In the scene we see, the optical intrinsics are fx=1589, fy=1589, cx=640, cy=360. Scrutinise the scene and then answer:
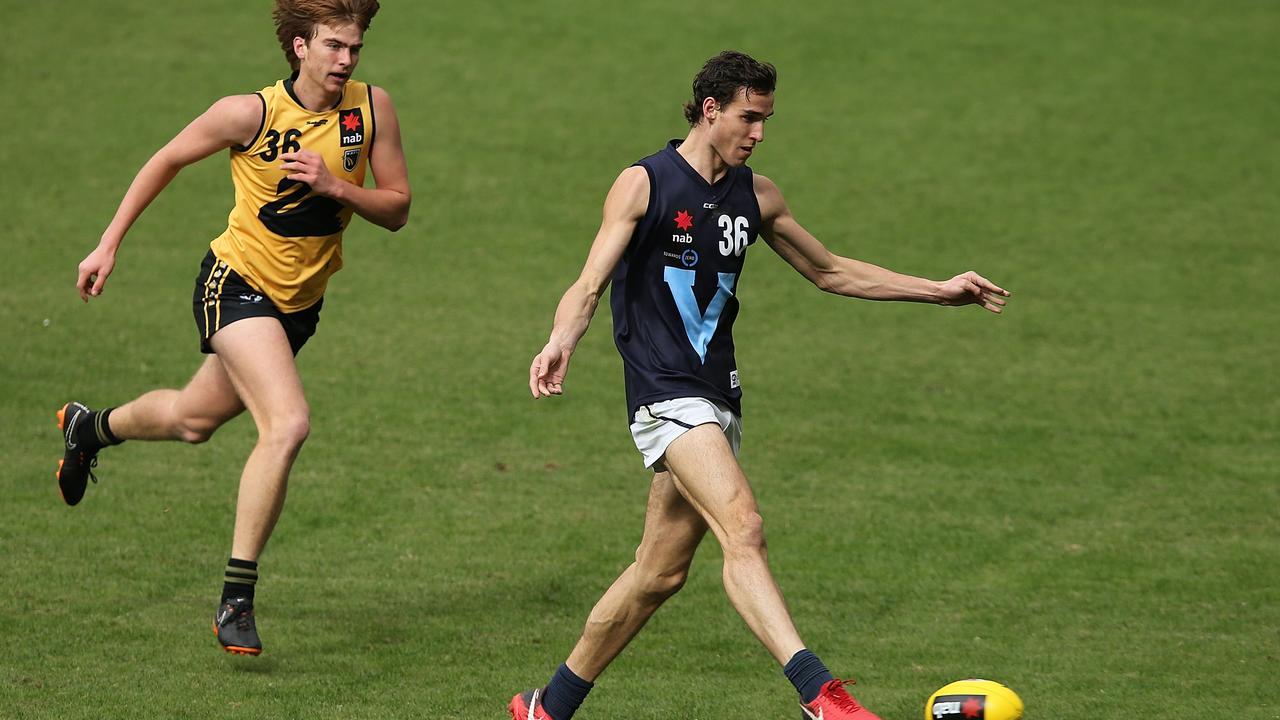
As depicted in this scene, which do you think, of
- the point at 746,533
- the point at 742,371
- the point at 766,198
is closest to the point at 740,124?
the point at 766,198

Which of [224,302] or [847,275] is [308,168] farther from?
[847,275]

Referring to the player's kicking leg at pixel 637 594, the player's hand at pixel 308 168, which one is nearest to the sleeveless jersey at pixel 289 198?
the player's hand at pixel 308 168

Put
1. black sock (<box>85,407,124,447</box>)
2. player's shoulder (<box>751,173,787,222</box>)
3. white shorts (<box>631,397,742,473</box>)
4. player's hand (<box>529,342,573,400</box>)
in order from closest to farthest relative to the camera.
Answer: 1. player's hand (<box>529,342,573,400</box>)
2. white shorts (<box>631,397,742,473</box>)
3. player's shoulder (<box>751,173,787,222</box>)
4. black sock (<box>85,407,124,447</box>)

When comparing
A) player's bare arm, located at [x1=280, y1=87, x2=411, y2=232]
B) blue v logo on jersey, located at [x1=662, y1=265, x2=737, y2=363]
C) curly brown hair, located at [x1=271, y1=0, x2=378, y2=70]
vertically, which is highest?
curly brown hair, located at [x1=271, y1=0, x2=378, y2=70]

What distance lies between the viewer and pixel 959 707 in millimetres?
5301

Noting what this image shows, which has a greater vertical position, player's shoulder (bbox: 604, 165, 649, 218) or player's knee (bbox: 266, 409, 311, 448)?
player's shoulder (bbox: 604, 165, 649, 218)

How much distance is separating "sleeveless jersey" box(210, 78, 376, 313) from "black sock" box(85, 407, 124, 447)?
1203mm

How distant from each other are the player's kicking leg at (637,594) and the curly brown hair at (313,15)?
2.26 meters

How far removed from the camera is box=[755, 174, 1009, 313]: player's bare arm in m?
5.80

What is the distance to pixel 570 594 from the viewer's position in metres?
7.41

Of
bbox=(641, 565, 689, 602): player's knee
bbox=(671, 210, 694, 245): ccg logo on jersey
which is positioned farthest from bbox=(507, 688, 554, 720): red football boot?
bbox=(671, 210, 694, 245): ccg logo on jersey

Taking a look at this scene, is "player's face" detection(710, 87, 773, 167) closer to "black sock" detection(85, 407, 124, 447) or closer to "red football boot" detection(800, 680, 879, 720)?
"red football boot" detection(800, 680, 879, 720)

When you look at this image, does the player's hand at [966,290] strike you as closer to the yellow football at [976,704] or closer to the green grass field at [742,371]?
the yellow football at [976,704]

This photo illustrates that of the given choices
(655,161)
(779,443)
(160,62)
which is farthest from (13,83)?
(655,161)
